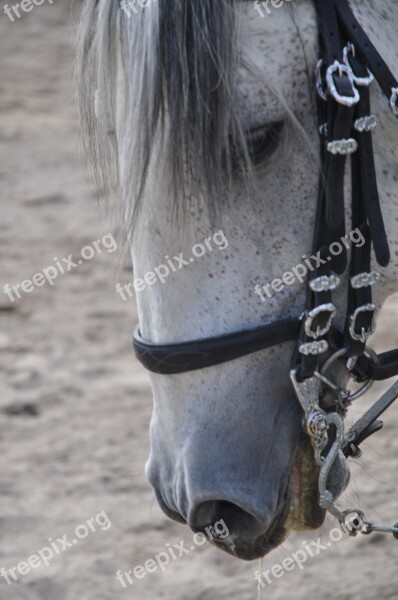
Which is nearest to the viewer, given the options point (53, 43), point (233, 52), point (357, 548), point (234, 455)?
point (233, 52)

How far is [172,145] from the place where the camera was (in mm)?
1569

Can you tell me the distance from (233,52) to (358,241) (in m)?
0.39

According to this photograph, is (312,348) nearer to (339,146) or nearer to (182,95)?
(339,146)

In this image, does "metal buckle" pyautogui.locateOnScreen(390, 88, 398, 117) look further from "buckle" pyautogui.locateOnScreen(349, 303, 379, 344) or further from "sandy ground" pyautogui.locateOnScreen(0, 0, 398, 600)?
"sandy ground" pyautogui.locateOnScreen(0, 0, 398, 600)

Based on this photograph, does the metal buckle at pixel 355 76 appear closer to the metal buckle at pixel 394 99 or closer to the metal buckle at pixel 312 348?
the metal buckle at pixel 394 99

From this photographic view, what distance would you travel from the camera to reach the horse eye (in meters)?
1.59

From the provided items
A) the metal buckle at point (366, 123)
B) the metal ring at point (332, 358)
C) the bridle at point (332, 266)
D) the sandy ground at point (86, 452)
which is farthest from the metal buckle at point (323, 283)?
the sandy ground at point (86, 452)

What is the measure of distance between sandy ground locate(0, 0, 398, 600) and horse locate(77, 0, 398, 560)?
0.54 m

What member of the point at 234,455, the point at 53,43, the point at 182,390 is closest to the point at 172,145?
the point at 182,390

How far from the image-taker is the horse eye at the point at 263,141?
159cm

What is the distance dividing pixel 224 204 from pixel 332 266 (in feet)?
0.73

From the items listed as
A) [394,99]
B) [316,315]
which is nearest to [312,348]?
[316,315]

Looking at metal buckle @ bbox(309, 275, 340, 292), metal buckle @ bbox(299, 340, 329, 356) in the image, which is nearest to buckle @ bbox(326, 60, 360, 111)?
metal buckle @ bbox(309, 275, 340, 292)

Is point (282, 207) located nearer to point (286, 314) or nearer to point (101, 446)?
point (286, 314)
